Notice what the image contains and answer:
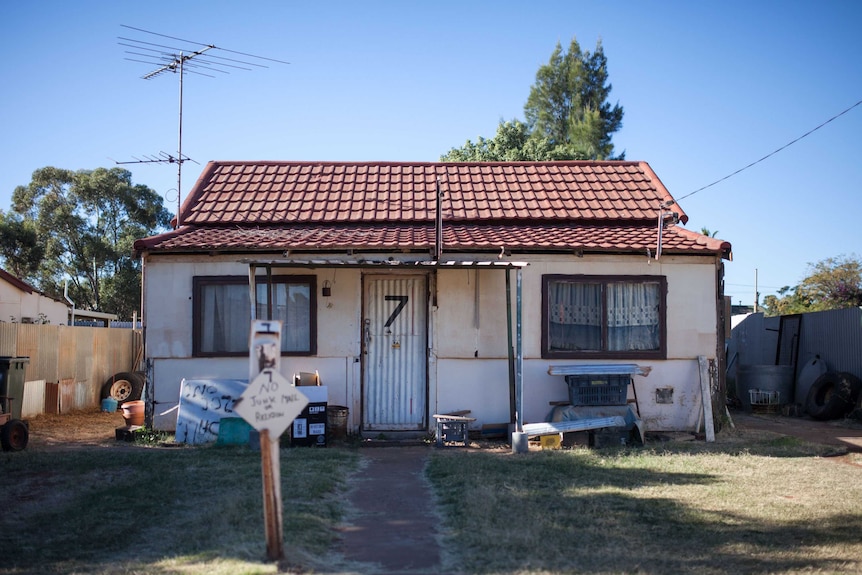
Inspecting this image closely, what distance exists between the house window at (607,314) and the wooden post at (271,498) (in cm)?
755

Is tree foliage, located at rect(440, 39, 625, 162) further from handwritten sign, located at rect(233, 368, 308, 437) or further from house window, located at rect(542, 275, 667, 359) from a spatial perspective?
handwritten sign, located at rect(233, 368, 308, 437)

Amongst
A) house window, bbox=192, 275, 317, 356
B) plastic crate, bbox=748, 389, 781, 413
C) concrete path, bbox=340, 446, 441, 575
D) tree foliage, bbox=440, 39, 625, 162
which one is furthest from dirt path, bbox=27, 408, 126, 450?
tree foliage, bbox=440, 39, 625, 162

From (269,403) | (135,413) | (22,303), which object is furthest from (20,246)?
(269,403)

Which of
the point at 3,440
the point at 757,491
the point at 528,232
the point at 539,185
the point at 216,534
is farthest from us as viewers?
the point at 539,185

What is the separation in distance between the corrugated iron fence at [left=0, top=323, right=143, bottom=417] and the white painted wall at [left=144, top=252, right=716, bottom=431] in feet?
13.6

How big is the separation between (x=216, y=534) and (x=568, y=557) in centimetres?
274

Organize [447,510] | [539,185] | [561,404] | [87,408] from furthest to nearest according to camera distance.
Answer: [87,408]
[539,185]
[561,404]
[447,510]

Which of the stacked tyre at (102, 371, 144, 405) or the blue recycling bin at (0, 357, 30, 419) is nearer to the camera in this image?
the blue recycling bin at (0, 357, 30, 419)

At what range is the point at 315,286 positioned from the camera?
12453 mm

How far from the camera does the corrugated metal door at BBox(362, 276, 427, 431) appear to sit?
1259cm

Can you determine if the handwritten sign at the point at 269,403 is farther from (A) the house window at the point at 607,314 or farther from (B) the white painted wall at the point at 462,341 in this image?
(A) the house window at the point at 607,314

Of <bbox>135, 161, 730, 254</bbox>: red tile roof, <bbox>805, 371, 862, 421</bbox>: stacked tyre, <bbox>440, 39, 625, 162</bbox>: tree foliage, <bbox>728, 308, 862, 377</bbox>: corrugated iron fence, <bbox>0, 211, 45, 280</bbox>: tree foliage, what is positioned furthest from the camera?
<bbox>440, 39, 625, 162</bbox>: tree foliage

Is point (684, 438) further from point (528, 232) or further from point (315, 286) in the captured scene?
point (315, 286)

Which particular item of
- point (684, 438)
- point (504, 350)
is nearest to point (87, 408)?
point (504, 350)
